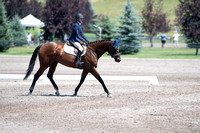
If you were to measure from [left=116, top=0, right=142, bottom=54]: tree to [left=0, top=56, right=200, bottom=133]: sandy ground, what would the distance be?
15.4 meters

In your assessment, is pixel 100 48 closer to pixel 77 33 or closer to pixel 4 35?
pixel 77 33

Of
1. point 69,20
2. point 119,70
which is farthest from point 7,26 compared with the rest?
point 119,70

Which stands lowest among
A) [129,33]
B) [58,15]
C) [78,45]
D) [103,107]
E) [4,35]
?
[4,35]

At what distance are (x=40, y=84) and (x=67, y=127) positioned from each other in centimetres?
705

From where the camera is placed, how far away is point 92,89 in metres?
13.4

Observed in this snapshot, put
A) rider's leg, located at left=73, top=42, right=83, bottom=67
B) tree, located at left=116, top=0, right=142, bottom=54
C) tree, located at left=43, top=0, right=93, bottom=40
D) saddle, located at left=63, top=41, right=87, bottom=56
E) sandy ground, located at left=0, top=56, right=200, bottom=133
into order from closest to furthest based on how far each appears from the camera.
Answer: sandy ground, located at left=0, top=56, right=200, bottom=133 < rider's leg, located at left=73, top=42, right=83, bottom=67 < saddle, located at left=63, top=41, right=87, bottom=56 < tree, located at left=116, top=0, right=142, bottom=54 < tree, located at left=43, top=0, right=93, bottom=40

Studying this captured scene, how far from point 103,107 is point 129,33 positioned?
2238 centimetres

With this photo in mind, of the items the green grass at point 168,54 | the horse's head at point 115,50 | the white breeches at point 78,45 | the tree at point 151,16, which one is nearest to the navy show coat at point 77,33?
the white breeches at point 78,45

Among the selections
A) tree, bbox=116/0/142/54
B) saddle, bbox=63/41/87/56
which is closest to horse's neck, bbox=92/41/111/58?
saddle, bbox=63/41/87/56

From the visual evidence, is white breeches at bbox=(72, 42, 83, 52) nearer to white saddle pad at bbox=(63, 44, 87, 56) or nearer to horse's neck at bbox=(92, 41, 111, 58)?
white saddle pad at bbox=(63, 44, 87, 56)

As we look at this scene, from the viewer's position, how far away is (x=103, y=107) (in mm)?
9969

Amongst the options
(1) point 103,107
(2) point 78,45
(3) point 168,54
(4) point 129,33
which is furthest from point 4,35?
(1) point 103,107

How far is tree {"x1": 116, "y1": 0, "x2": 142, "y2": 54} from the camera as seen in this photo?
1232 inches

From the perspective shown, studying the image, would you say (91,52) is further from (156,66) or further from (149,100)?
(156,66)
